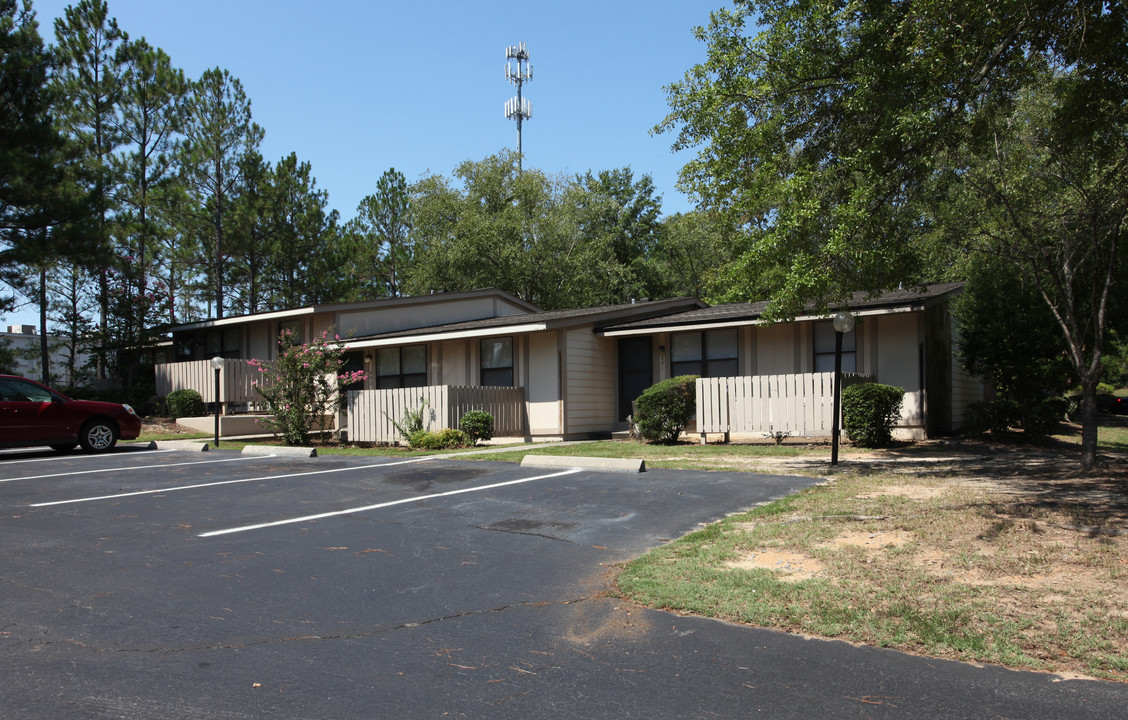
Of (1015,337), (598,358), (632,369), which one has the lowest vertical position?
(632,369)

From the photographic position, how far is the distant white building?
31.2 m

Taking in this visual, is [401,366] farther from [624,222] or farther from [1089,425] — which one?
[624,222]

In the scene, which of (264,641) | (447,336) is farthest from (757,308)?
(264,641)

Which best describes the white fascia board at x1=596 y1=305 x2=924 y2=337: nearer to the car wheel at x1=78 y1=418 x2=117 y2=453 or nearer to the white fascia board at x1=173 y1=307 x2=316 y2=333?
the white fascia board at x1=173 y1=307 x2=316 y2=333

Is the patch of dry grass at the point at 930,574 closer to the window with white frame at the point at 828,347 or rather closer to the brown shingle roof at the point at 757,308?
the brown shingle roof at the point at 757,308

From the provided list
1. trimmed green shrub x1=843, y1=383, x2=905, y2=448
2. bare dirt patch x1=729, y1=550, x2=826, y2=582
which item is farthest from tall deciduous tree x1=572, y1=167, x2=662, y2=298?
bare dirt patch x1=729, y1=550, x2=826, y2=582

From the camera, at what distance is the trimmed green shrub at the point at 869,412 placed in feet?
46.4

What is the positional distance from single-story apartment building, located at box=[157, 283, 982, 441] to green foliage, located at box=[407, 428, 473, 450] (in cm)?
48

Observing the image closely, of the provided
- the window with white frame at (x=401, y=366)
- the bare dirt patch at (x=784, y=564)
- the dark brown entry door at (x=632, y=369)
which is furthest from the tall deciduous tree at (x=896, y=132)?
the window with white frame at (x=401, y=366)

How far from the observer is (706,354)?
18734mm

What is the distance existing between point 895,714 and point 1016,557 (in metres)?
3.00

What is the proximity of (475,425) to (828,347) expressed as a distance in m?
7.93

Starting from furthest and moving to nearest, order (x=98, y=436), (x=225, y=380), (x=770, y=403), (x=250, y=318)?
(x=250, y=318)
(x=225, y=380)
(x=98, y=436)
(x=770, y=403)

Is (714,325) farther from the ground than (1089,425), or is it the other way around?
(714,325)
